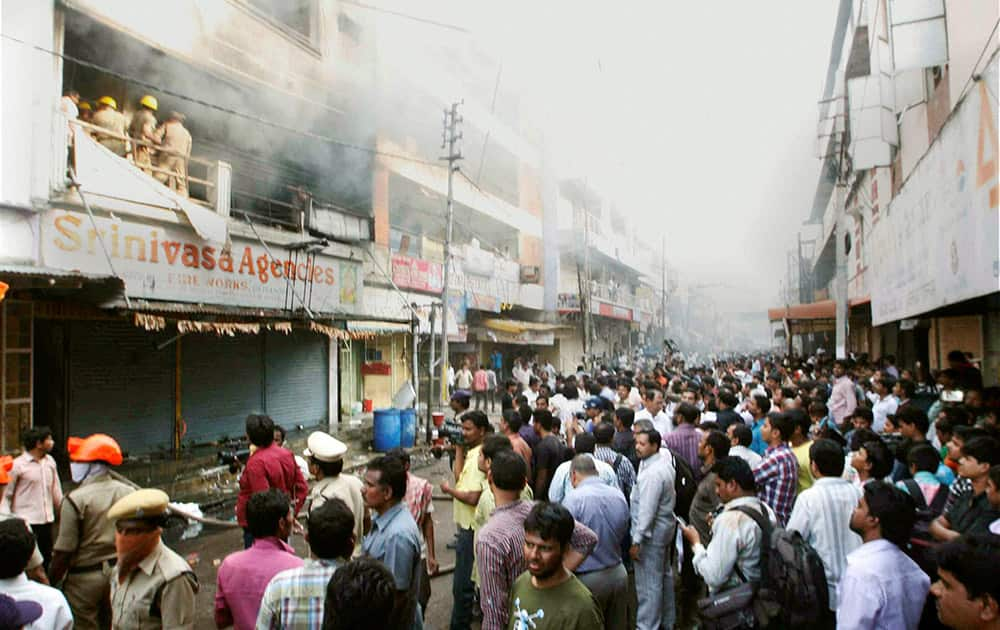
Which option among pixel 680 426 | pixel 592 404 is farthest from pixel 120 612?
pixel 592 404

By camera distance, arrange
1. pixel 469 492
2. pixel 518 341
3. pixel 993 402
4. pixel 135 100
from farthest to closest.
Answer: pixel 518 341 → pixel 135 100 → pixel 993 402 → pixel 469 492

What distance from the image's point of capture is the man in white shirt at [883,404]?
6535 mm

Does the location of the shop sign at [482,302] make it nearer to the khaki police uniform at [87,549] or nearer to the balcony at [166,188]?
the balcony at [166,188]

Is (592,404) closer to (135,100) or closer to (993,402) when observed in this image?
(993,402)

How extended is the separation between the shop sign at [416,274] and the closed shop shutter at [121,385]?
6.87 metres

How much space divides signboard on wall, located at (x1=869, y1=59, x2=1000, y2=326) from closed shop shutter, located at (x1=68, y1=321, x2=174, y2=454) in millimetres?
9899

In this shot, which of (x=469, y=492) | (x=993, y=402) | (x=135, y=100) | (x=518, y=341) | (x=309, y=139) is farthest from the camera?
(x=518, y=341)

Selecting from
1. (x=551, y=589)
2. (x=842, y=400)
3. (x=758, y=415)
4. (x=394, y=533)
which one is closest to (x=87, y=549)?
(x=394, y=533)

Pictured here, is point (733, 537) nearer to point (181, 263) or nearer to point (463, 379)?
point (181, 263)

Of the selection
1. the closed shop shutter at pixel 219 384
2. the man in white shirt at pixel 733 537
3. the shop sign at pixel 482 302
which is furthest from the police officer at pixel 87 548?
the shop sign at pixel 482 302

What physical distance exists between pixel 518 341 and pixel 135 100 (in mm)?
14931

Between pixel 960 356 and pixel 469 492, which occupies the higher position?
pixel 960 356

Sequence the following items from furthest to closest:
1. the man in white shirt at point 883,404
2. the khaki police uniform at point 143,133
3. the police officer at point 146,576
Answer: the khaki police uniform at point 143,133, the man in white shirt at point 883,404, the police officer at point 146,576

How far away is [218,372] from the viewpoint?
10.5 meters
